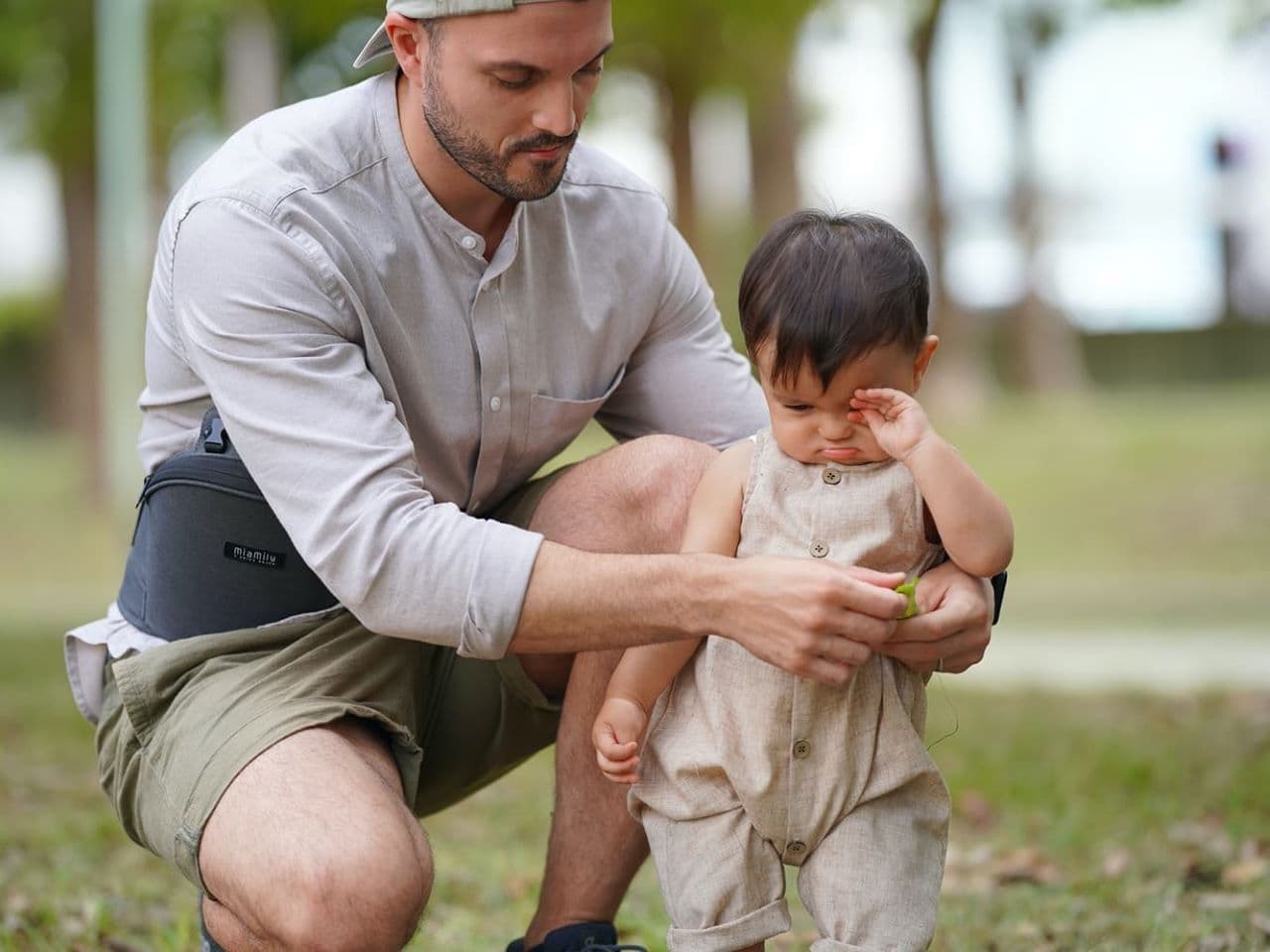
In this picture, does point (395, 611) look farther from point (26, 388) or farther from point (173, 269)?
point (26, 388)

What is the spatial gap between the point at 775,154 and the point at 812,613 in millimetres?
15913

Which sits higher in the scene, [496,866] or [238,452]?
[238,452]

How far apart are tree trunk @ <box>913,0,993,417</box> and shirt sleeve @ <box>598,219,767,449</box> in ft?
48.8

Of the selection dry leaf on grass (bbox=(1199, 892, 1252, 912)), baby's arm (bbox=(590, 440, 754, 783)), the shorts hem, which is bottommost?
dry leaf on grass (bbox=(1199, 892, 1252, 912))

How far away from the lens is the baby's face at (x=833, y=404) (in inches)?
102

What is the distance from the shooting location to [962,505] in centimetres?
256

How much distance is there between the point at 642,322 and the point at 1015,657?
5.65m

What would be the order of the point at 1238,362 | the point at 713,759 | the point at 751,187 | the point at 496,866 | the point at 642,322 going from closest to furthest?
the point at 713,759
the point at 642,322
the point at 496,866
the point at 751,187
the point at 1238,362

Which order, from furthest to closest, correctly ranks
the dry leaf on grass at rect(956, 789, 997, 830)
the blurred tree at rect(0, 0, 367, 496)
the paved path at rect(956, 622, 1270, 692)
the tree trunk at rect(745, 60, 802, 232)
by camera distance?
the tree trunk at rect(745, 60, 802, 232)
the blurred tree at rect(0, 0, 367, 496)
the paved path at rect(956, 622, 1270, 692)
the dry leaf on grass at rect(956, 789, 997, 830)

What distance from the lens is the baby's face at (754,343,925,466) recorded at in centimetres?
259

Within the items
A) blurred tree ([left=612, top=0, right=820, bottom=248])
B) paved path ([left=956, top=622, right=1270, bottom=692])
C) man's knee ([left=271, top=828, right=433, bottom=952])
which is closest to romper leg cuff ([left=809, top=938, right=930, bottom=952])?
Answer: man's knee ([left=271, top=828, right=433, bottom=952])

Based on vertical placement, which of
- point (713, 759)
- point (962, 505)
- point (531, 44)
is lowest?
point (713, 759)

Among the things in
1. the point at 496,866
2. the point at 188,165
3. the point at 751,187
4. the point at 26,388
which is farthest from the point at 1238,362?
the point at 496,866

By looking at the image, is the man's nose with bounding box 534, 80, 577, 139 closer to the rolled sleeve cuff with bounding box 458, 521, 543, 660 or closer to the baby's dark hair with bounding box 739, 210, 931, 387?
the baby's dark hair with bounding box 739, 210, 931, 387
